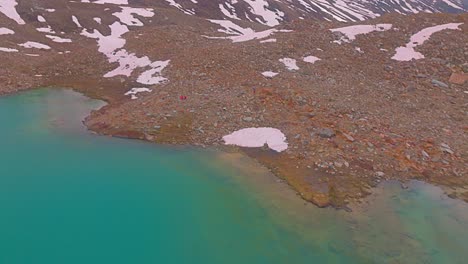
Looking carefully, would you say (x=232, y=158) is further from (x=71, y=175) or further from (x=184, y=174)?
(x=71, y=175)

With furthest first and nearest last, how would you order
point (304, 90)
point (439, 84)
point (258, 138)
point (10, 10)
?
point (10, 10) → point (439, 84) → point (304, 90) → point (258, 138)

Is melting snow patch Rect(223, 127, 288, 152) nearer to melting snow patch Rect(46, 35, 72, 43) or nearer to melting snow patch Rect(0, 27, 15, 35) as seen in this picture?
melting snow patch Rect(46, 35, 72, 43)

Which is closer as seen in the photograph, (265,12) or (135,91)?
(135,91)

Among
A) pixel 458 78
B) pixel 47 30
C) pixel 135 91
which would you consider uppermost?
pixel 458 78

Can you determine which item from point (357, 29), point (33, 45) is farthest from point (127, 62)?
point (357, 29)

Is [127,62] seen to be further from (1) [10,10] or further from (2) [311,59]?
(1) [10,10]

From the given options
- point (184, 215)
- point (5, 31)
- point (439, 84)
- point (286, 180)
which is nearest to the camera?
point (184, 215)

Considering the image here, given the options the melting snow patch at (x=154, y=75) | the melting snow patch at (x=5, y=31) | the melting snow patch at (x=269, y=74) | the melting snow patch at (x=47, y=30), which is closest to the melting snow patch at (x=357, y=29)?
the melting snow patch at (x=269, y=74)

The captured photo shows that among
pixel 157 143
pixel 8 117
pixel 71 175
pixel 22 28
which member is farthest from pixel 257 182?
pixel 22 28
